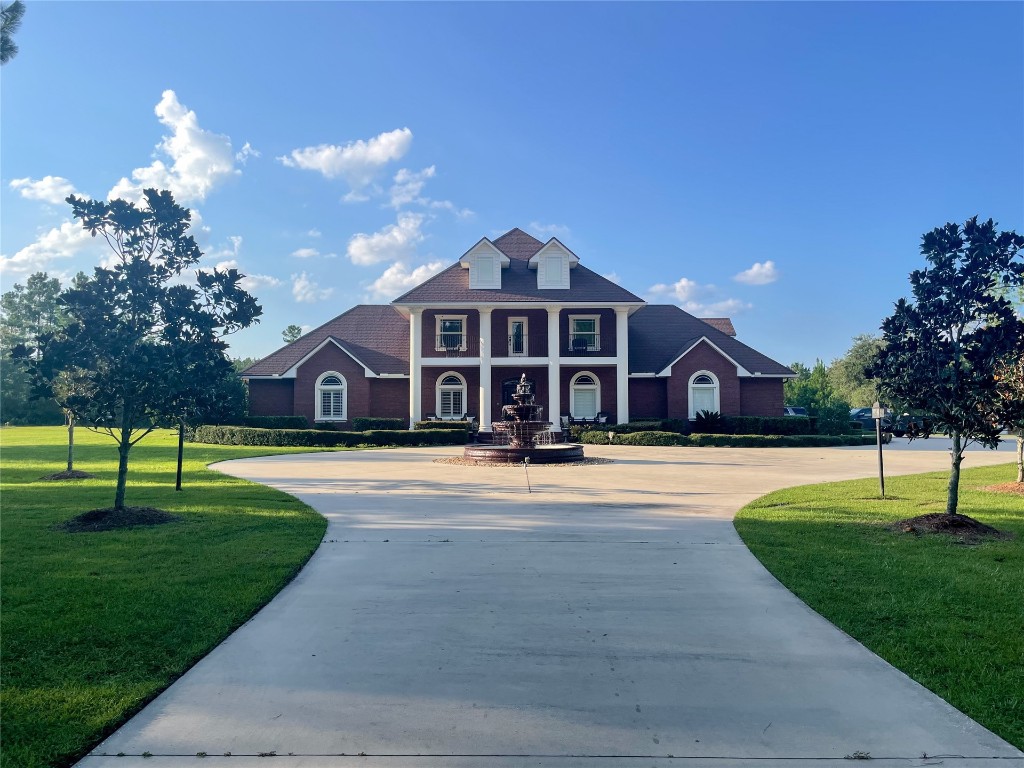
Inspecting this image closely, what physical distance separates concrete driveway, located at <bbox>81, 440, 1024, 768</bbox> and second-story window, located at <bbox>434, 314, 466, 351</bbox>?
2711 centimetres

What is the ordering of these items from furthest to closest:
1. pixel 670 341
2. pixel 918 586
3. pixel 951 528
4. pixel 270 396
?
1. pixel 670 341
2. pixel 270 396
3. pixel 951 528
4. pixel 918 586

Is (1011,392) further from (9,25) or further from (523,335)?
(523,335)

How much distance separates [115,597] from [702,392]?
1269 inches

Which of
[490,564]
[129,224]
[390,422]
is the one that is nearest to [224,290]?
[129,224]

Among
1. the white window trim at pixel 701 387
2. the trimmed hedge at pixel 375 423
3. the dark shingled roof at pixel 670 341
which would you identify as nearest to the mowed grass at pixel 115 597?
the trimmed hedge at pixel 375 423

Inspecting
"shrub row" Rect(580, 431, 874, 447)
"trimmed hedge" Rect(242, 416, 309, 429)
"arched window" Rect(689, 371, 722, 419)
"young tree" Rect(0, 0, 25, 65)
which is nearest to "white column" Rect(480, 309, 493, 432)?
"shrub row" Rect(580, 431, 874, 447)

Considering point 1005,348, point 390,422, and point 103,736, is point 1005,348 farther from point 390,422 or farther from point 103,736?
point 390,422

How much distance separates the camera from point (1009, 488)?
13.9m

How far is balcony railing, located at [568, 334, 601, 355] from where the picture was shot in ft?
118

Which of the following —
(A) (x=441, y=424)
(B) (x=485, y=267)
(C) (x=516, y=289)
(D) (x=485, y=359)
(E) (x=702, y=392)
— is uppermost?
(B) (x=485, y=267)

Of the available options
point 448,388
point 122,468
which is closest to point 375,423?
point 448,388

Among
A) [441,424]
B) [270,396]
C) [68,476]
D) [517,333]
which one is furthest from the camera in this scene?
[517,333]

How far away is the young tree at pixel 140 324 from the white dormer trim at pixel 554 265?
2498 centimetres

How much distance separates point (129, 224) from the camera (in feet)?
33.4
